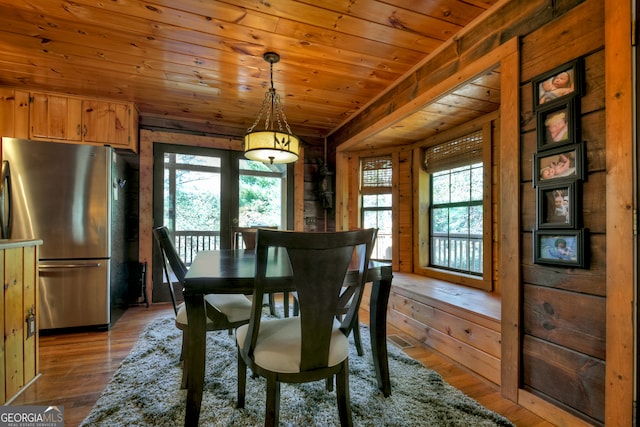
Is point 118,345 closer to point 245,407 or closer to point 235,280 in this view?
point 245,407

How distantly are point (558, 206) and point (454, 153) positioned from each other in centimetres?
185

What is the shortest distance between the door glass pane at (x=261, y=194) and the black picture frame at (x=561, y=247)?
3038 mm

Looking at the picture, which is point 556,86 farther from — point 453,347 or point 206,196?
point 206,196

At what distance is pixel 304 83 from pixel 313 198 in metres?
1.83

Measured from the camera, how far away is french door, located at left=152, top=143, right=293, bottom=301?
3717 mm

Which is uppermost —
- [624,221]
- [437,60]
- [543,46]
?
→ [437,60]

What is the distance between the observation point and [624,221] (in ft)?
3.96

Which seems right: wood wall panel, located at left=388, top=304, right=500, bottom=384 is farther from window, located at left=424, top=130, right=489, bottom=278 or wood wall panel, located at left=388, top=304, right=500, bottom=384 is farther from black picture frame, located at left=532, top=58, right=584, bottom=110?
black picture frame, located at left=532, top=58, right=584, bottom=110

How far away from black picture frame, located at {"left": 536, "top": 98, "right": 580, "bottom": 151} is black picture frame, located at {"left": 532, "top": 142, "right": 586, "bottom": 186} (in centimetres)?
3

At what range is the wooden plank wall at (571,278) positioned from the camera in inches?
51.9

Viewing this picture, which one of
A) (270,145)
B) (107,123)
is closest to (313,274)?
(270,145)

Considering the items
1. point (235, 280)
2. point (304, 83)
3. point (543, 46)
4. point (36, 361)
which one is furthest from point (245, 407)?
point (304, 83)

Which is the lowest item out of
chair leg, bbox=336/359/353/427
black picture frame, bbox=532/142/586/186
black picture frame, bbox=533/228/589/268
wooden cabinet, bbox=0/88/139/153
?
chair leg, bbox=336/359/353/427

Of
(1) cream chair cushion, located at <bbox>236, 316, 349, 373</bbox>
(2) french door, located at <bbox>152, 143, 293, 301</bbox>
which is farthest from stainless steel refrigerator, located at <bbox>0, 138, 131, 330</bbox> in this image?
(1) cream chair cushion, located at <bbox>236, 316, 349, 373</bbox>
